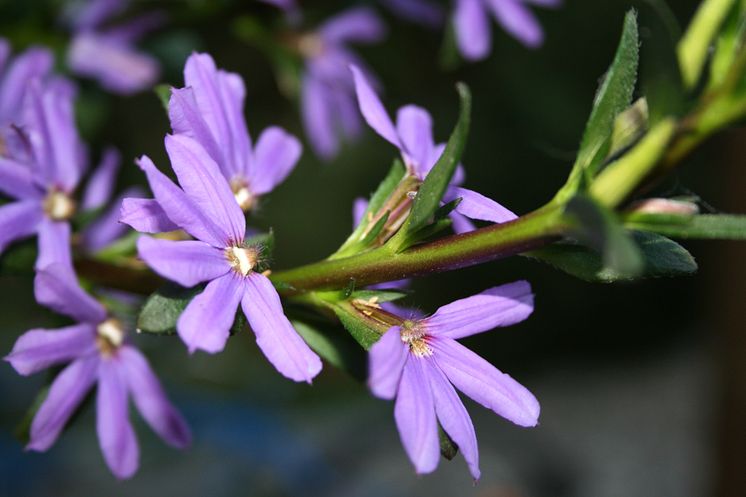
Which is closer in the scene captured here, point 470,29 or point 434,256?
point 434,256

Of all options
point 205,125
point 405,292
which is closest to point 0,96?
point 205,125

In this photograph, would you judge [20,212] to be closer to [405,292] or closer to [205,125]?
[205,125]

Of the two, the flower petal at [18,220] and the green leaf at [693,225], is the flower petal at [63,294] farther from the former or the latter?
the green leaf at [693,225]

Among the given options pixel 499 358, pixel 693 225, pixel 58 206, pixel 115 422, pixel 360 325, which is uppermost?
pixel 693 225

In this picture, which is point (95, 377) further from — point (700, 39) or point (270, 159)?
point (700, 39)

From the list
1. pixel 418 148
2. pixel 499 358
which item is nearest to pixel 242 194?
pixel 418 148

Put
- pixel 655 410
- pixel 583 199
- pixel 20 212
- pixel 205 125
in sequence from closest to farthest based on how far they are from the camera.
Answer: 1. pixel 583 199
2. pixel 205 125
3. pixel 20 212
4. pixel 655 410

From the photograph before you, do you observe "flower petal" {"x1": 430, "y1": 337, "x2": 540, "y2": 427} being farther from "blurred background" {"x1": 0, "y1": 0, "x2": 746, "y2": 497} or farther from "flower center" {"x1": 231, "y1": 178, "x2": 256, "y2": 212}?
"blurred background" {"x1": 0, "y1": 0, "x2": 746, "y2": 497}
